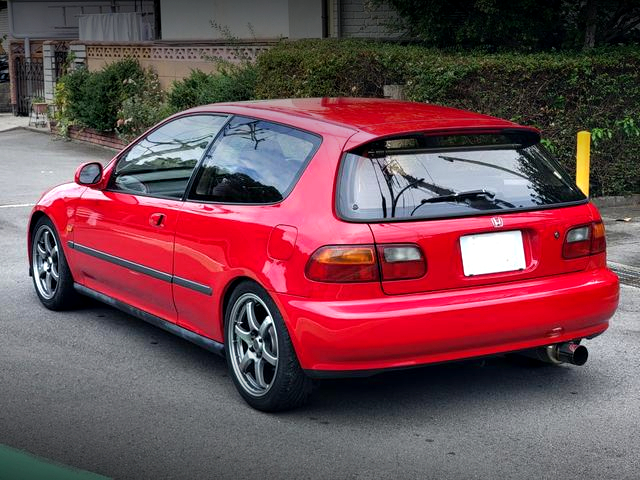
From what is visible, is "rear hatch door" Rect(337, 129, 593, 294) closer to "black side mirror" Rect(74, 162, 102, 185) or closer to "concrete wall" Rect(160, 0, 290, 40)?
"black side mirror" Rect(74, 162, 102, 185)

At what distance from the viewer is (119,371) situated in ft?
20.4

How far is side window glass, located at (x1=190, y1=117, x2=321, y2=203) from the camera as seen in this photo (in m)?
5.51

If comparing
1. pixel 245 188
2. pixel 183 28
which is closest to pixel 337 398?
pixel 245 188

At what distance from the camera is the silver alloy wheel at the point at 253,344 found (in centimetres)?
541

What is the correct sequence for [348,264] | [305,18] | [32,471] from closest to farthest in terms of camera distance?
[32,471] → [348,264] → [305,18]

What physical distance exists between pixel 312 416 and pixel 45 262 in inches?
118

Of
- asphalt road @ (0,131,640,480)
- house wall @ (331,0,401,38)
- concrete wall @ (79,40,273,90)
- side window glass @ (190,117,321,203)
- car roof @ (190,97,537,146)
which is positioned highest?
house wall @ (331,0,401,38)

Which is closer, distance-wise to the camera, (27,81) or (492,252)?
(492,252)

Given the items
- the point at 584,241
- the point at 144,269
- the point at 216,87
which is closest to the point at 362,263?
the point at 584,241

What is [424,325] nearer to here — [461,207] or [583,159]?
[461,207]

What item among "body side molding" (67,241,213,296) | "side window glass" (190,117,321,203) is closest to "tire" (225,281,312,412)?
"body side molding" (67,241,213,296)

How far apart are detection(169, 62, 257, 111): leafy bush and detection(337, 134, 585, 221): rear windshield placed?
34.9 ft

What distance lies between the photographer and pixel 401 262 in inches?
200

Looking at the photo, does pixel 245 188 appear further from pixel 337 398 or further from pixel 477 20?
pixel 477 20
